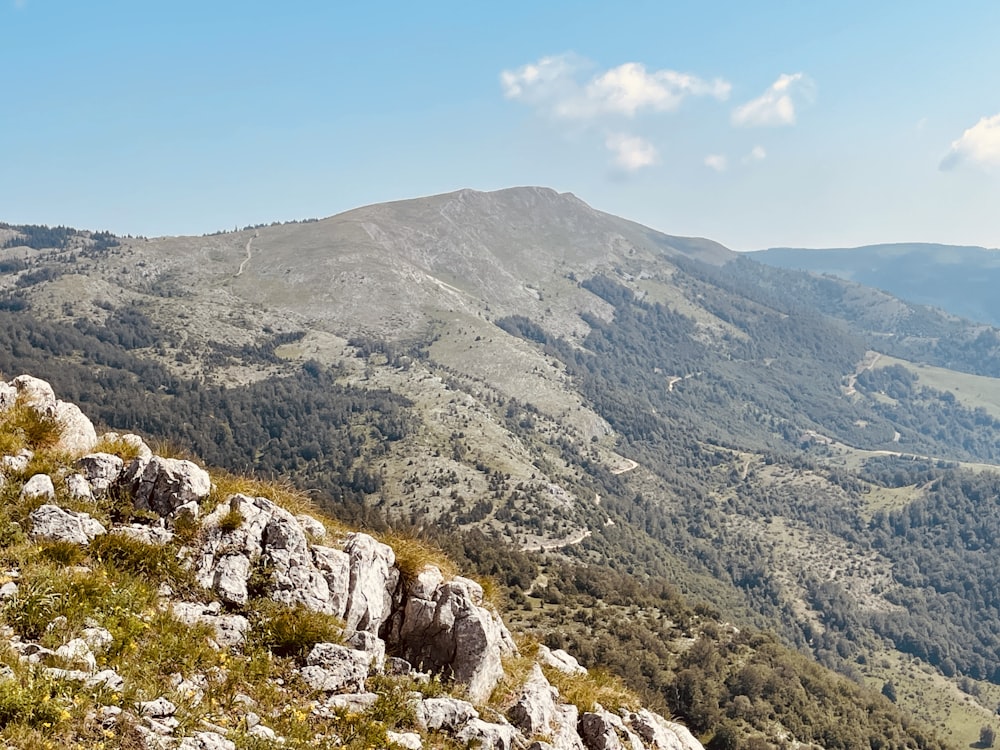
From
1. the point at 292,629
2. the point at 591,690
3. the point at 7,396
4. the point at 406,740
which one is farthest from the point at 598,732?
the point at 7,396

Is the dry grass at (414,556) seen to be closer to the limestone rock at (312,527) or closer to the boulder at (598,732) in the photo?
the limestone rock at (312,527)

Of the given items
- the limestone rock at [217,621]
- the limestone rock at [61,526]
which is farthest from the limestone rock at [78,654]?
the limestone rock at [61,526]

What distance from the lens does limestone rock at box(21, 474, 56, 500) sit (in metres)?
11.3

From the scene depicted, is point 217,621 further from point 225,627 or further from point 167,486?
point 167,486

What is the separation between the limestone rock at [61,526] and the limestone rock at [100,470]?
44.5 inches

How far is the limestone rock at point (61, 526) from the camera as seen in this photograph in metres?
10.8

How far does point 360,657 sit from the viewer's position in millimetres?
11109

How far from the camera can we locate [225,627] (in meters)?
10.9

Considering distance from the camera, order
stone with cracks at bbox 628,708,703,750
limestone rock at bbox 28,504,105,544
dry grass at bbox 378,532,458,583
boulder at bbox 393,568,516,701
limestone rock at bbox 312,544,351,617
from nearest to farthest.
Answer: limestone rock at bbox 28,504,105,544, limestone rock at bbox 312,544,351,617, boulder at bbox 393,568,516,701, dry grass at bbox 378,532,458,583, stone with cracks at bbox 628,708,703,750

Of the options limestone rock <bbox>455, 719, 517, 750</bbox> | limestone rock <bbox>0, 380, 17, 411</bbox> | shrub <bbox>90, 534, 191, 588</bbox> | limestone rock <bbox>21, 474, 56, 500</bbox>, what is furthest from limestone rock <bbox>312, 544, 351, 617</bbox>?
limestone rock <bbox>0, 380, 17, 411</bbox>

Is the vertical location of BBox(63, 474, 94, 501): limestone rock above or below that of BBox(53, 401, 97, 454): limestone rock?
below

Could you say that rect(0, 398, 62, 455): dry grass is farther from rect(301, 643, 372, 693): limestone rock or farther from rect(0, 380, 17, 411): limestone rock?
rect(301, 643, 372, 693): limestone rock

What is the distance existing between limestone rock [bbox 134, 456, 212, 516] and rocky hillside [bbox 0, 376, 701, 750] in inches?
1.2

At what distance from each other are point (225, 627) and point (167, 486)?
11.5 feet
